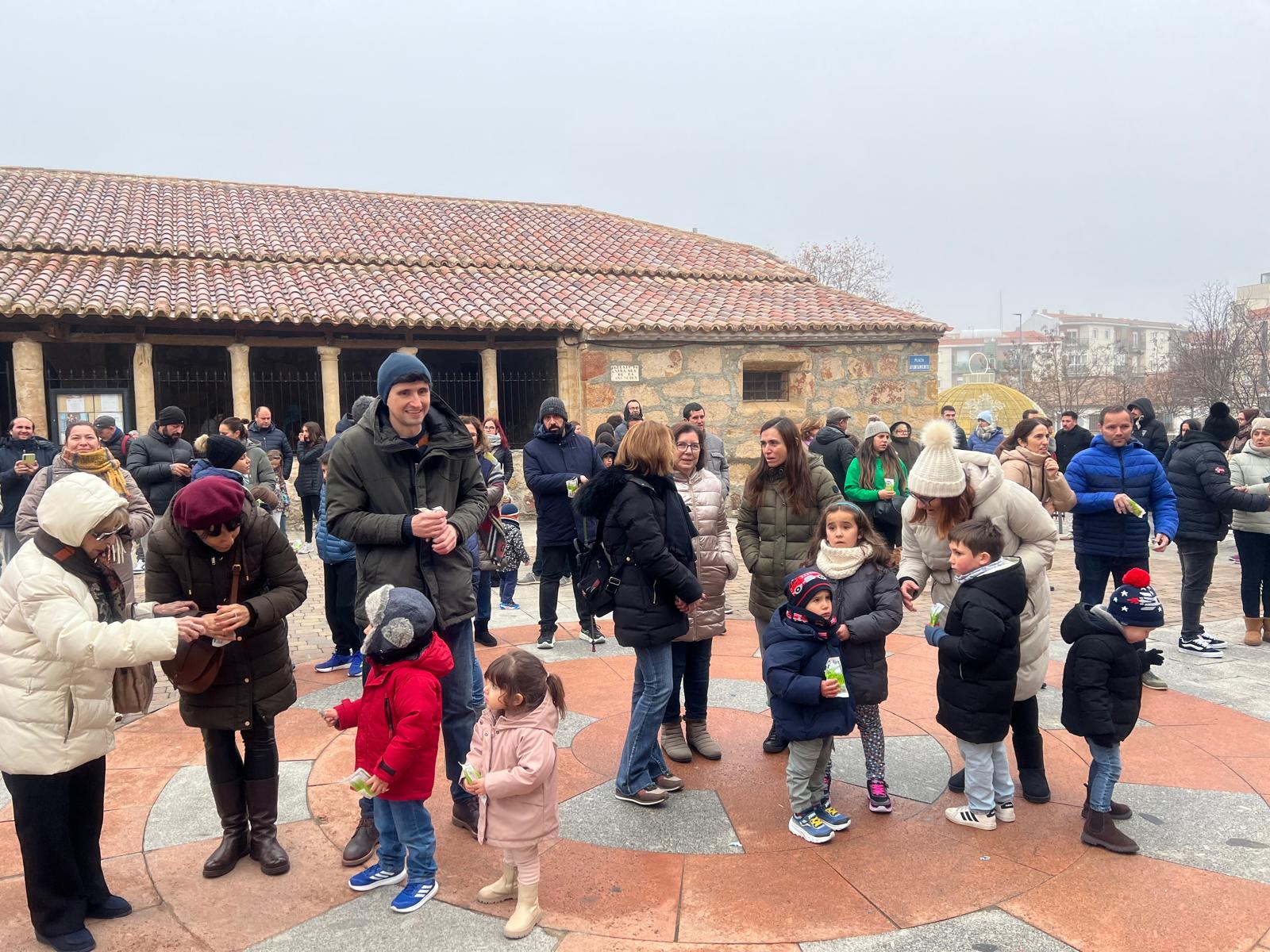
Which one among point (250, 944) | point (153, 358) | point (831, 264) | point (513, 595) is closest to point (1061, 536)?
point (513, 595)

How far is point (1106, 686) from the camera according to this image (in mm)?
3535

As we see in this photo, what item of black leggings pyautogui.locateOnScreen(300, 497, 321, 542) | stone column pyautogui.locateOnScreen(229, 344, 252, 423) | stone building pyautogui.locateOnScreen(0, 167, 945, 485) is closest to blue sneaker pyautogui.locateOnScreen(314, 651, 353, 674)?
black leggings pyautogui.locateOnScreen(300, 497, 321, 542)

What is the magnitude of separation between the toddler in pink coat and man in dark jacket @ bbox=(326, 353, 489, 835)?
51cm

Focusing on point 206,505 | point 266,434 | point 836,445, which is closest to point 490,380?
point 266,434

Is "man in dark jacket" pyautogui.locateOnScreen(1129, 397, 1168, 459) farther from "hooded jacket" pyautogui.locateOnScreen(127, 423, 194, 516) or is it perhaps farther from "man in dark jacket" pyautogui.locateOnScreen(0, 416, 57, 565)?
"man in dark jacket" pyautogui.locateOnScreen(0, 416, 57, 565)

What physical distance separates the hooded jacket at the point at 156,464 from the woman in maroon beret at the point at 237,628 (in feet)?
15.7

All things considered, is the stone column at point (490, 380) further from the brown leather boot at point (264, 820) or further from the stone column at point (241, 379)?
the brown leather boot at point (264, 820)

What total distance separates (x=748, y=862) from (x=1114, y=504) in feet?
11.5

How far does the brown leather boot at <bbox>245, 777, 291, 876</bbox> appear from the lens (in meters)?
3.42

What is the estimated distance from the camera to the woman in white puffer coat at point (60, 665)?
280 centimetres

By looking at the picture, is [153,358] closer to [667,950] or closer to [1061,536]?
[1061,536]

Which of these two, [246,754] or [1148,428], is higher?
[1148,428]

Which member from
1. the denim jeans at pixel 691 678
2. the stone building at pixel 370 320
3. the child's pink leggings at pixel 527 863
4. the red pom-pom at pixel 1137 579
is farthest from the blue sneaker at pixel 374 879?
the stone building at pixel 370 320

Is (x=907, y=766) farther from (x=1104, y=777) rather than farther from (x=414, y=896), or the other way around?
(x=414, y=896)
